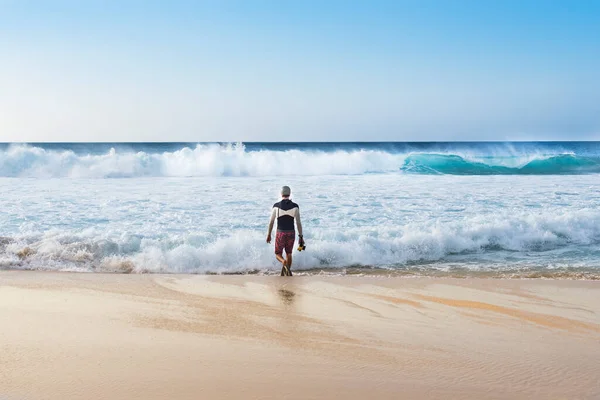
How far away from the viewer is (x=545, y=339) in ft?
17.3

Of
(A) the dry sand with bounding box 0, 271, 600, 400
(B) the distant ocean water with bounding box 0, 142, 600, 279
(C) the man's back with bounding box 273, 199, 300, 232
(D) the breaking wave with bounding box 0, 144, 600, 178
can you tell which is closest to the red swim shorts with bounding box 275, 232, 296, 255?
(C) the man's back with bounding box 273, 199, 300, 232

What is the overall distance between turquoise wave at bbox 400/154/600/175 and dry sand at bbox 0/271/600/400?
84.6 feet

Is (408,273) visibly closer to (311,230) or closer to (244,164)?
(311,230)

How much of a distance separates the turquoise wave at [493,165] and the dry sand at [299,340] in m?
25.8

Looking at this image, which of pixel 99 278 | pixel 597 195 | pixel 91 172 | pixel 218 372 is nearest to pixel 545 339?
pixel 218 372

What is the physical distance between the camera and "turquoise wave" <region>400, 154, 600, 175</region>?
109 ft

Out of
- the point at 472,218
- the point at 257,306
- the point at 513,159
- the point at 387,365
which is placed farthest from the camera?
the point at 513,159

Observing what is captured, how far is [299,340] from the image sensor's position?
17.1 ft

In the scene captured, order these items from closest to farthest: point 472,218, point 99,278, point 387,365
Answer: point 387,365
point 99,278
point 472,218

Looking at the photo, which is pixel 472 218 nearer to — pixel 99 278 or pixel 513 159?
pixel 99 278

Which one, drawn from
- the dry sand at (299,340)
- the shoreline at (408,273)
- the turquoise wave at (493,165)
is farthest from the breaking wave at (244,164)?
the dry sand at (299,340)

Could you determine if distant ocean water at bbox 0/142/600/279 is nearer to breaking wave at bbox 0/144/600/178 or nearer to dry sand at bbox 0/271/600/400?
dry sand at bbox 0/271/600/400

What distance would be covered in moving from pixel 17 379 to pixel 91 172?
25030 mm

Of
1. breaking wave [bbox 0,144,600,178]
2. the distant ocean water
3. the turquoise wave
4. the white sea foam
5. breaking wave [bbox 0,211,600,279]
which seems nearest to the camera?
breaking wave [bbox 0,211,600,279]
